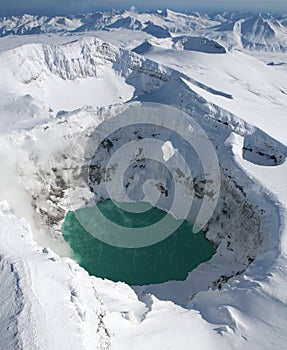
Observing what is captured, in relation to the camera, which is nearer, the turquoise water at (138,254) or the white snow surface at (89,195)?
the white snow surface at (89,195)

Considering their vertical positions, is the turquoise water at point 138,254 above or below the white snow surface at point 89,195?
below

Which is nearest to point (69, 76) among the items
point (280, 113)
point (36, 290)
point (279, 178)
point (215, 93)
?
point (215, 93)

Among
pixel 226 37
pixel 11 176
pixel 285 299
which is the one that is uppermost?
pixel 285 299

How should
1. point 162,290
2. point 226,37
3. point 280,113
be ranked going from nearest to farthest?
point 162,290, point 280,113, point 226,37

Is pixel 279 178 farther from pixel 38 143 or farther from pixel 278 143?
pixel 38 143
